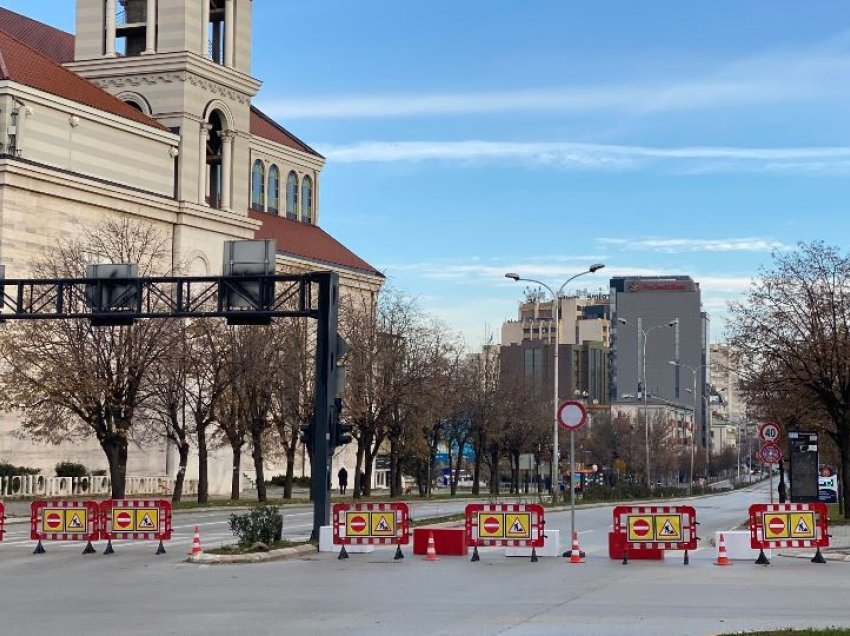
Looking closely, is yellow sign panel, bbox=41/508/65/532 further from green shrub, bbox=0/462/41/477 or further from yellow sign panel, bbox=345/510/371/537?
green shrub, bbox=0/462/41/477

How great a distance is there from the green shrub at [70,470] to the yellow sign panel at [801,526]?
42.5 metres

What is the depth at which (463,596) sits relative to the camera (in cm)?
2083

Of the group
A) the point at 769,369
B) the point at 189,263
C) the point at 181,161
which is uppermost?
the point at 181,161

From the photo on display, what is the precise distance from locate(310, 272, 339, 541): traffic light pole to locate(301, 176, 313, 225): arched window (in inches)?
2877

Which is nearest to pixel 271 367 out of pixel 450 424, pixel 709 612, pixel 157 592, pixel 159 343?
pixel 159 343

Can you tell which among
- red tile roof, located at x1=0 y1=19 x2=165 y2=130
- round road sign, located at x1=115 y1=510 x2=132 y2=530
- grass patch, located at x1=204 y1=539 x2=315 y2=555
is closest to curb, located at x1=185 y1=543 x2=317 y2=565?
grass patch, located at x1=204 y1=539 x2=315 y2=555

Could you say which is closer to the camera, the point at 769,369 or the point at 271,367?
the point at 769,369

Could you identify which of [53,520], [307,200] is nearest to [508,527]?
[53,520]

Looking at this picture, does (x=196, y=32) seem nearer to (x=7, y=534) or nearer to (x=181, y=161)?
(x=181, y=161)

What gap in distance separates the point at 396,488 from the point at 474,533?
50.3 metres

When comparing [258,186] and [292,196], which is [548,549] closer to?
[258,186]

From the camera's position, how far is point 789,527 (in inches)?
1109

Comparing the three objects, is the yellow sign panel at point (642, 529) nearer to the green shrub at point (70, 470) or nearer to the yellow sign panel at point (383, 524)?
the yellow sign panel at point (383, 524)

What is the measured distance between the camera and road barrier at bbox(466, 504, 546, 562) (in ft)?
94.6
